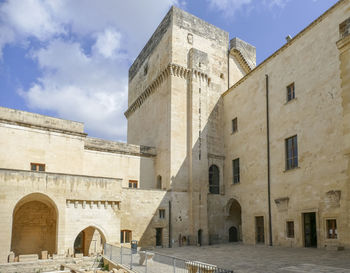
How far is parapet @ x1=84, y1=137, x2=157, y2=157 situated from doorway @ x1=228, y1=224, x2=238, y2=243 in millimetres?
8802

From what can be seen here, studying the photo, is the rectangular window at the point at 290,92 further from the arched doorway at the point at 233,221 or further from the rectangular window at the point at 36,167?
the rectangular window at the point at 36,167

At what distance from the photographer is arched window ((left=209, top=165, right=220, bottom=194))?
26.5 m

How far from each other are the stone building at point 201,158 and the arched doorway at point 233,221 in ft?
0.28

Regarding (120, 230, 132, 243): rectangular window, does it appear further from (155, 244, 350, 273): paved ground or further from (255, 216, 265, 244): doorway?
(255, 216, 265, 244): doorway

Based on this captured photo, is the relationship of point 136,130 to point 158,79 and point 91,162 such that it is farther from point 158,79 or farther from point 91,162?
point 91,162

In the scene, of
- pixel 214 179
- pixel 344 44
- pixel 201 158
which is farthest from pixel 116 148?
pixel 344 44

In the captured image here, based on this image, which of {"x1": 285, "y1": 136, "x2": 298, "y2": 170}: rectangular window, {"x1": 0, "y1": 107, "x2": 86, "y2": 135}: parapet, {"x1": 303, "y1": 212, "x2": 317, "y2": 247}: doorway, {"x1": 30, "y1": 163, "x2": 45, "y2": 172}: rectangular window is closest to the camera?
{"x1": 303, "y1": 212, "x2": 317, "y2": 247}: doorway

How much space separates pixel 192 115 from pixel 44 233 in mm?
13629

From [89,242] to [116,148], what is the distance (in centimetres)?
755

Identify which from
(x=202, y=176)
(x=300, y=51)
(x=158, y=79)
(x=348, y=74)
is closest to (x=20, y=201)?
(x=202, y=176)

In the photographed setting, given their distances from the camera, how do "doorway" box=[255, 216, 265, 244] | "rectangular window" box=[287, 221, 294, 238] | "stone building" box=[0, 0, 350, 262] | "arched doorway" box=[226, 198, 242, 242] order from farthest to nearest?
"arched doorway" box=[226, 198, 242, 242], "doorway" box=[255, 216, 265, 244], "rectangular window" box=[287, 221, 294, 238], "stone building" box=[0, 0, 350, 262]

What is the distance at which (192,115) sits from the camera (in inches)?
1038

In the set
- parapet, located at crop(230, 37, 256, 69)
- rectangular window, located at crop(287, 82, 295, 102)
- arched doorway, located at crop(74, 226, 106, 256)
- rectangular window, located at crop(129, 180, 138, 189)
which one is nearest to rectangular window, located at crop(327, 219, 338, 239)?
rectangular window, located at crop(287, 82, 295, 102)

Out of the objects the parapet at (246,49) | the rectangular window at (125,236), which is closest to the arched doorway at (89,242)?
the rectangular window at (125,236)
